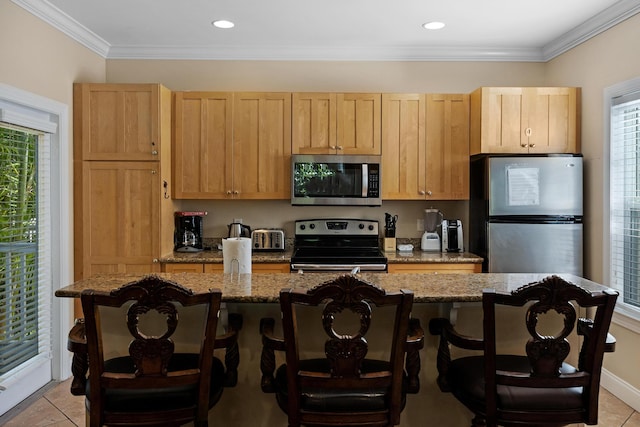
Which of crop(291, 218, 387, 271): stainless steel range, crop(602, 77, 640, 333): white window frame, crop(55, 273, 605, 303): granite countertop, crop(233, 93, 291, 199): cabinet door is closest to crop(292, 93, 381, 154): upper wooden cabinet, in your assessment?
crop(233, 93, 291, 199): cabinet door

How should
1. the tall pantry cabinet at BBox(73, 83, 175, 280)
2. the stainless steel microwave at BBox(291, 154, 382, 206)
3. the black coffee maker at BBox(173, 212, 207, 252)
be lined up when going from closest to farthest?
the tall pantry cabinet at BBox(73, 83, 175, 280) < the stainless steel microwave at BBox(291, 154, 382, 206) < the black coffee maker at BBox(173, 212, 207, 252)

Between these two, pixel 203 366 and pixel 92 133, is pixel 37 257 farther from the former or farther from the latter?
pixel 203 366

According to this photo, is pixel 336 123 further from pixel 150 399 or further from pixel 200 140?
pixel 150 399

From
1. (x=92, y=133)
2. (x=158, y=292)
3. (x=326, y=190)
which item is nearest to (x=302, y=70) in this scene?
(x=326, y=190)

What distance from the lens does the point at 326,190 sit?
13.3 feet

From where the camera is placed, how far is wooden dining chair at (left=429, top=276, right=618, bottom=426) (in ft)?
4.93

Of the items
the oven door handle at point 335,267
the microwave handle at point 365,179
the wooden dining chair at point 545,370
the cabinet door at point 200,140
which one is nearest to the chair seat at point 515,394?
the wooden dining chair at point 545,370

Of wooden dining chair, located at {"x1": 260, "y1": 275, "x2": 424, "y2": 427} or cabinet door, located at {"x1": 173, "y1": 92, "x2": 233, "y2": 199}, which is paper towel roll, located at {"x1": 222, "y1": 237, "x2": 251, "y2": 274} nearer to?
wooden dining chair, located at {"x1": 260, "y1": 275, "x2": 424, "y2": 427}

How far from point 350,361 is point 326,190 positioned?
2.59m

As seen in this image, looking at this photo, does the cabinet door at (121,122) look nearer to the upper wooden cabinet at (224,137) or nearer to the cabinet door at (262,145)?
the upper wooden cabinet at (224,137)

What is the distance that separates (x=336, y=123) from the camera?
406 centimetres

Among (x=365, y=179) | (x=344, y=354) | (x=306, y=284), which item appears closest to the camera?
(x=344, y=354)

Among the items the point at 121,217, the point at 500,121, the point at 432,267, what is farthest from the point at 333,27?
the point at 121,217

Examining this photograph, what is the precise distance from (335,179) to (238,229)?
950 mm
